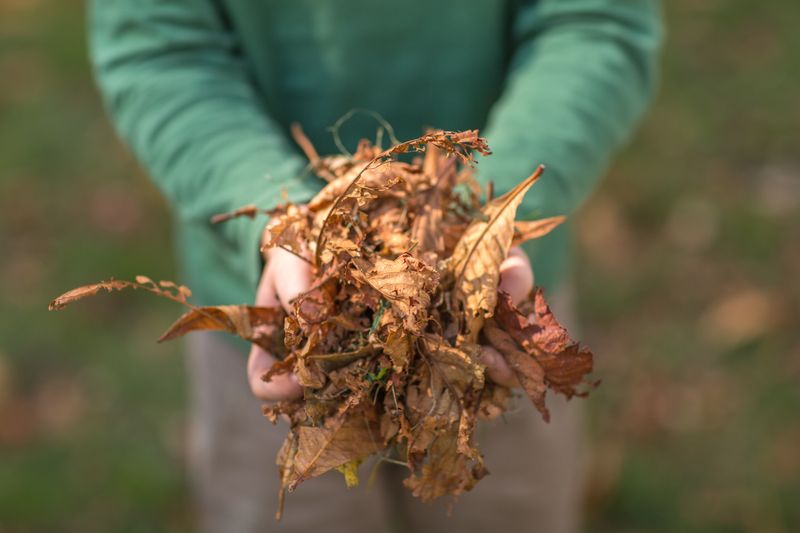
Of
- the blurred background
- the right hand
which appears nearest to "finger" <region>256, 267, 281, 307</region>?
the right hand

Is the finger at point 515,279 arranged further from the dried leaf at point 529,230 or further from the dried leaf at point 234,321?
the dried leaf at point 234,321

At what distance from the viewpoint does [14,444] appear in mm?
2238

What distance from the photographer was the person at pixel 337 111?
1.29m

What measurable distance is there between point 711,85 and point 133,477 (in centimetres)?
224

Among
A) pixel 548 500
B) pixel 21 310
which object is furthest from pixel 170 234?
pixel 548 500

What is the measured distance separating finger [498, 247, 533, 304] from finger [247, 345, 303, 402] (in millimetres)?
264

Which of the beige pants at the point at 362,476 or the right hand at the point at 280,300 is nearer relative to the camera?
the right hand at the point at 280,300

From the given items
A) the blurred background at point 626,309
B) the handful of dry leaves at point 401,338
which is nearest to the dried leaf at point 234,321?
the handful of dry leaves at point 401,338

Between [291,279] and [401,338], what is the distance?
170 mm

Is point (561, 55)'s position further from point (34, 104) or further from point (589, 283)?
point (34, 104)

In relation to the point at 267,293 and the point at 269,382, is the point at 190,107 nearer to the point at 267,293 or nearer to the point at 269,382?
the point at 267,293

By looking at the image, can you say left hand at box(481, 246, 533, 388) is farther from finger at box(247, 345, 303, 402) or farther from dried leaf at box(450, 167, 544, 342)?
finger at box(247, 345, 303, 402)

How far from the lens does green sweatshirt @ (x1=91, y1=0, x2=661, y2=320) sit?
1285 millimetres

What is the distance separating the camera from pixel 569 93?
1.33m
